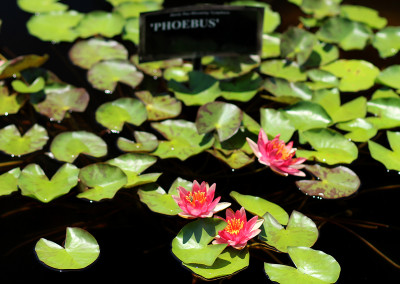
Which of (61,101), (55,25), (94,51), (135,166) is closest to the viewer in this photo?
(135,166)

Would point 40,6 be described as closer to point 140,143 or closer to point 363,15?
point 140,143

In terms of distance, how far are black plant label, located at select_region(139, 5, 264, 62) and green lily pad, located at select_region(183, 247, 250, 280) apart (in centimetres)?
75

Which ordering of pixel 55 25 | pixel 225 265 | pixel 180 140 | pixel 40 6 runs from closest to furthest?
pixel 225 265 → pixel 180 140 → pixel 55 25 → pixel 40 6

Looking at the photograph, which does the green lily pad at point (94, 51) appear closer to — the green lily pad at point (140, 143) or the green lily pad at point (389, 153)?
the green lily pad at point (140, 143)

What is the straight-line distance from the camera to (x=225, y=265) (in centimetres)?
103

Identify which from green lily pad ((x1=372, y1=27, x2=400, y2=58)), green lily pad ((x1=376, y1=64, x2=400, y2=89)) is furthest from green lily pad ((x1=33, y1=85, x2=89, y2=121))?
green lily pad ((x1=372, y1=27, x2=400, y2=58))

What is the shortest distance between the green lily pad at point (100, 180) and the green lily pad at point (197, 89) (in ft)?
1.36

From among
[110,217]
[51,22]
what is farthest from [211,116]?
[51,22]

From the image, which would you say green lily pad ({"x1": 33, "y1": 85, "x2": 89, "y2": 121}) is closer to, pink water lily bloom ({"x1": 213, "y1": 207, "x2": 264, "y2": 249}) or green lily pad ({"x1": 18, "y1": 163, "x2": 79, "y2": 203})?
green lily pad ({"x1": 18, "y1": 163, "x2": 79, "y2": 203})

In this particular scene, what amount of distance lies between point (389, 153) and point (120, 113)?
0.87 m

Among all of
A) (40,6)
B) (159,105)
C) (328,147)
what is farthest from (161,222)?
(40,6)

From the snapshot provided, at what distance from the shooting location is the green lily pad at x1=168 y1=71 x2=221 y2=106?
60.6 inches

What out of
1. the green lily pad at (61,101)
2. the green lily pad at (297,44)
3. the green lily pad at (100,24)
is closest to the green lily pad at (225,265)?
the green lily pad at (61,101)

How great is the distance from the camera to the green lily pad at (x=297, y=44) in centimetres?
174
